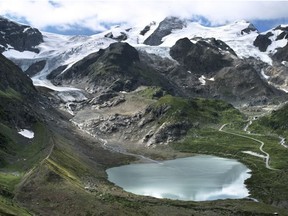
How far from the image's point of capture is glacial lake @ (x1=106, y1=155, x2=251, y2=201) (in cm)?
12462

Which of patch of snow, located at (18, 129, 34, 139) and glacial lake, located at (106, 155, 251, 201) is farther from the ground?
patch of snow, located at (18, 129, 34, 139)

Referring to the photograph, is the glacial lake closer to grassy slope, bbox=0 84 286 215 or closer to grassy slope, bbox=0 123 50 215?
grassy slope, bbox=0 84 286 215

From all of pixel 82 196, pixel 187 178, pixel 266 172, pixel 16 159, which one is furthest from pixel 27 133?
pixel 266 172

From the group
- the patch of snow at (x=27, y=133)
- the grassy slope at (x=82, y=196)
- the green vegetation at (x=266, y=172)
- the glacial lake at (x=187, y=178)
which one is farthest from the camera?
the patch of snow at (x=27, y=133)

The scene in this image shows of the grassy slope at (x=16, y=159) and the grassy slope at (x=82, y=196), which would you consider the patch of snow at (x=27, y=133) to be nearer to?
the grassy slope at (x=16, y=159)

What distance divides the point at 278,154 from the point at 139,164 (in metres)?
53.8

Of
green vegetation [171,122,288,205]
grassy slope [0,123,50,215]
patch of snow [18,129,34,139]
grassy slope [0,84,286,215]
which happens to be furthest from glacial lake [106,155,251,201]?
patch of snow [18,129,34,139]

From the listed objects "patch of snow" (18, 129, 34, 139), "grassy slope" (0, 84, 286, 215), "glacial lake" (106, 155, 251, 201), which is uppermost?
"patch of snow" (18, 129, 34, 139)

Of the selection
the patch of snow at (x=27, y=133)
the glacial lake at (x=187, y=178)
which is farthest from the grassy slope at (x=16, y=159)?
the glacial lake at (x=187, y=178)

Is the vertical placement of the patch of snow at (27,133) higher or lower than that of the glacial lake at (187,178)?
higher

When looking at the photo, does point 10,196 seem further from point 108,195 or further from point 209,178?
point 209,178

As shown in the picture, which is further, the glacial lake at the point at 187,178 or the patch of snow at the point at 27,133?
the patch of snow at the point at 27,133

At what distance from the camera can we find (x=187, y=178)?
491 ft

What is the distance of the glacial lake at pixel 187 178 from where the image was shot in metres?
125
